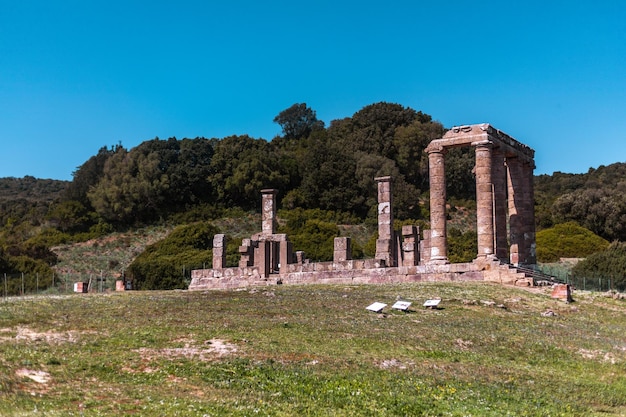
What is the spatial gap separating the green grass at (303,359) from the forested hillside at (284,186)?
161ft

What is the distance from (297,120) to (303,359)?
100.0 metres

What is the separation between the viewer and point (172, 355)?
733 inches

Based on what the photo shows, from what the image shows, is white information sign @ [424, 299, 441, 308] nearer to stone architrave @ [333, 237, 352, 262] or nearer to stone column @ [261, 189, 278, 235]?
stone architrave @ [333, 237, 352, 262]

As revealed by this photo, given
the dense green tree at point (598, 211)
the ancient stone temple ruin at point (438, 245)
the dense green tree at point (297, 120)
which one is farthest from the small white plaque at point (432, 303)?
the dense green tree at point (297, 120)

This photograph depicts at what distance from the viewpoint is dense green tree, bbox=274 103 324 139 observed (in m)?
116

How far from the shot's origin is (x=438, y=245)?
39875mm

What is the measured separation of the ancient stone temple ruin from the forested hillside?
30515 millimetres

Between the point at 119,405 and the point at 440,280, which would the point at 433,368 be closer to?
the point at 119,405

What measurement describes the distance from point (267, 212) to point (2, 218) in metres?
71.1

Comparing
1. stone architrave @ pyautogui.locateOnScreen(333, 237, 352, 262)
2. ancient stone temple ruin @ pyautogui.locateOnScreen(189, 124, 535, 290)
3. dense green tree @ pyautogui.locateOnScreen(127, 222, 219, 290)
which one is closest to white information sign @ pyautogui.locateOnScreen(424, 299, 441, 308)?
ancient stone temple ruin @ pyautogui.locateOnScreen(189, 124, 535, 290)

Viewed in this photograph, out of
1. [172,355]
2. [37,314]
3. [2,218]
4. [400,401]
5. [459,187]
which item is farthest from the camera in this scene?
[2,218]

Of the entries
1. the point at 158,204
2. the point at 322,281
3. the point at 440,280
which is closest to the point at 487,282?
the point at 440,280

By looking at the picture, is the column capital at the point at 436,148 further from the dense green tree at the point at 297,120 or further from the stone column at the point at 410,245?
the dense green tree at the point at 297,120

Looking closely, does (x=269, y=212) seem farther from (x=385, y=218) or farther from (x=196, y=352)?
(x=196, y=352)
